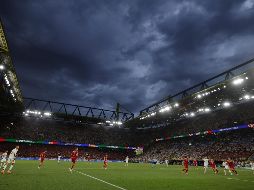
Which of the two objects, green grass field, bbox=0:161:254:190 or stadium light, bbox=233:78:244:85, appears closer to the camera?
green grass field, bbox=0:161:254:190

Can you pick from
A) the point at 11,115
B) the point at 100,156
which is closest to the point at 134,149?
the point at 100,156

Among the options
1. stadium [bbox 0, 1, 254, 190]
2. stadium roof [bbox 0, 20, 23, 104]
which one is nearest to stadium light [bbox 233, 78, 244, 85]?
stadium [bbox 0, 1, 254, 190]

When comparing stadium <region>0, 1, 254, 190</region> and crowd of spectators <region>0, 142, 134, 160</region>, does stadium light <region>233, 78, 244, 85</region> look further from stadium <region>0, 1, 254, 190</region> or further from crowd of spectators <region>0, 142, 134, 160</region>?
crowd of spectators <region>0, 142, 134, 160</region>

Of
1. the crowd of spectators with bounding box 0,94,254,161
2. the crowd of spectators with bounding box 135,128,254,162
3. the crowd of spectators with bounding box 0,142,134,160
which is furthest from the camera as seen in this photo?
the crowd of spectators with bounding box 0,142,134,160

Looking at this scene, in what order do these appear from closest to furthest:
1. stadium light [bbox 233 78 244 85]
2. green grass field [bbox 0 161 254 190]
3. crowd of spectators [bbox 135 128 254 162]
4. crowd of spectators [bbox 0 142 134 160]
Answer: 1. green grass field [bbox 0 161 254 190]
2. stadium light [bbox 233 78 244 85]
3. crowd of spectators [bbox 135 128 254 162]
4. crowd of spectators [bbox 0 142 134 160]

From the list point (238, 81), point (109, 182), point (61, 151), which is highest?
point (238, 81)

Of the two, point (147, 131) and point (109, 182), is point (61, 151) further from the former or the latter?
point (109, 182)

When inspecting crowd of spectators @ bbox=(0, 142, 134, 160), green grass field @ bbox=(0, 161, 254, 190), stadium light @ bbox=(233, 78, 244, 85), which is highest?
stadium light @ bbox=(233, 78, 244, 85)

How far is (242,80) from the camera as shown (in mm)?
38094

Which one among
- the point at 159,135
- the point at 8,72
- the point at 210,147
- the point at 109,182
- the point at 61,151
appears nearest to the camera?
the point at 109,182

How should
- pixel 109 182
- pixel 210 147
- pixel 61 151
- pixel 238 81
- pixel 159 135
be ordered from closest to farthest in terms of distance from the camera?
1. pixel 109 182
2. pixel 238 81
3. pixel 210 147
4. pixel 61 151
5. pixel 159 135

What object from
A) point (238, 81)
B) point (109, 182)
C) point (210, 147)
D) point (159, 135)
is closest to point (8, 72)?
point (109, 182)

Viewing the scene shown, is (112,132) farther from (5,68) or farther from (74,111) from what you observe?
(5,68)

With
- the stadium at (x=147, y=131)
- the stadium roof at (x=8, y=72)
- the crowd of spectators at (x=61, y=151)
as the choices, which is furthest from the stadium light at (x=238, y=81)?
the crowd of spectators at (x=61, y=151)
